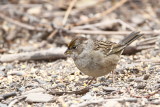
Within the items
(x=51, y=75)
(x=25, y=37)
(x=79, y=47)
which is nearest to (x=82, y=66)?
(x=79, y=47)

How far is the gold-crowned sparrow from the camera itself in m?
3.87

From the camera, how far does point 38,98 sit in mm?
3346

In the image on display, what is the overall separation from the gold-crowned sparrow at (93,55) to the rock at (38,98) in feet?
2.05

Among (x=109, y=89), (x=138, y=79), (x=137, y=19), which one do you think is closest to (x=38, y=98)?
(x=109, y=89)

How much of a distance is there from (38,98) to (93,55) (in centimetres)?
87

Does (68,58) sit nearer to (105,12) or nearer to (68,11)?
(68,11)

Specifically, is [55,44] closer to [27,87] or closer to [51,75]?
[51,75]

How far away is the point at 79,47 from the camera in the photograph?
161 inches

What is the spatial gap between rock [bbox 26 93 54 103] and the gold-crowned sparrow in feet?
2.05

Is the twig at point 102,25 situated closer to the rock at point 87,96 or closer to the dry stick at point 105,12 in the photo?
the dry stick at point 105,12

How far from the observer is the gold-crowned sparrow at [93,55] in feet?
12.7

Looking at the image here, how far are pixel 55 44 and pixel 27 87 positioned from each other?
207 centimetres

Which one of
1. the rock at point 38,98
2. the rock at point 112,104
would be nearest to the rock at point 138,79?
the rock at point 112,104

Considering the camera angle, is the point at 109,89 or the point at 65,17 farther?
the point at 65,17
